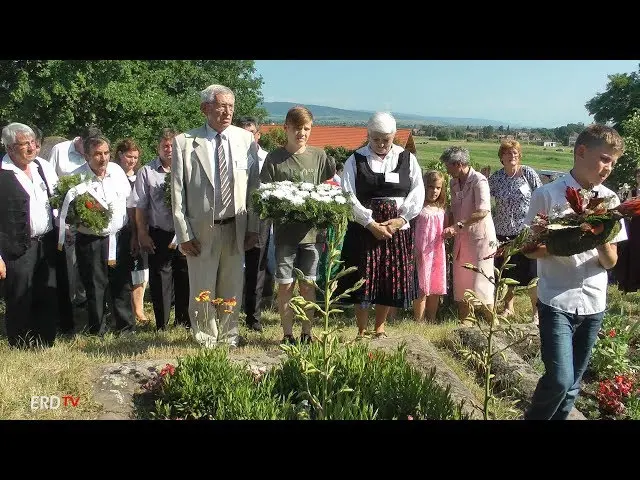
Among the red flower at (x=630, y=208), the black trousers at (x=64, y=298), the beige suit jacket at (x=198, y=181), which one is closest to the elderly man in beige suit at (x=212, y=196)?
the beige suit jacket at (x=198, y=181)

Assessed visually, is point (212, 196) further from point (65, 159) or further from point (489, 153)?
point (489, 153)

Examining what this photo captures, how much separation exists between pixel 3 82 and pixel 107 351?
13.7m

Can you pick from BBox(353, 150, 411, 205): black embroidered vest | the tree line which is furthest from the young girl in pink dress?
the tree line

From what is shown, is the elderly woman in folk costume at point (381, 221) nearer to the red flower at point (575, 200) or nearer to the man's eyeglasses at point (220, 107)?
the man's eyeglasses at point (220, 107)

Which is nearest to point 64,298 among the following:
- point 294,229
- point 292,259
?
point 292,259

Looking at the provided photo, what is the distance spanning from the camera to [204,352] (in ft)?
13.5

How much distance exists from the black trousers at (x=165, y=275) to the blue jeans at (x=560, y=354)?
360cm

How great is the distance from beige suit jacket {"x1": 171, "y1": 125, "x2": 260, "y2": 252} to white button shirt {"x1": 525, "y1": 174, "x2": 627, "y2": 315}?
96.5 inches

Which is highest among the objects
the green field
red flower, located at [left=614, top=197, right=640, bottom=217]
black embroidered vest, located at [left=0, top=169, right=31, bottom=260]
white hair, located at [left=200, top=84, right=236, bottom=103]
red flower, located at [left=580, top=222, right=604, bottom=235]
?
white hair, located at [left=200, top=84, right=236, bottom=103]

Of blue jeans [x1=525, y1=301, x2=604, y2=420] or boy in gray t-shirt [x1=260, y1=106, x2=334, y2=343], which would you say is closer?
blue jeans [x1=525, y1=301, x2=604, y2=420]

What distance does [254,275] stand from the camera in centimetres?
663

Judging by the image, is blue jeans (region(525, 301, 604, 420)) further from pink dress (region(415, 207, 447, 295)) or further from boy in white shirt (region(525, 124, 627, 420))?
pink dress (region(415, 207, 447, 295))

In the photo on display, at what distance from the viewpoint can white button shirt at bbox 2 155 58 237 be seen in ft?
17.6
